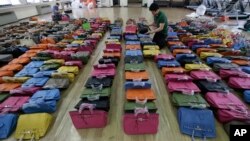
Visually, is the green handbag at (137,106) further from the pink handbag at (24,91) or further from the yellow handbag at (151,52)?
the yellow handbag at (151,52)

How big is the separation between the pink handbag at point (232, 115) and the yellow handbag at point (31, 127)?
185 cm

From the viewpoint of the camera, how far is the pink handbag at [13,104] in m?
2.24

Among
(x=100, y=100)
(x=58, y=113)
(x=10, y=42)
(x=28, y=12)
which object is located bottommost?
(x=58, y=113)

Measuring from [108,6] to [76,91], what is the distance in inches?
508

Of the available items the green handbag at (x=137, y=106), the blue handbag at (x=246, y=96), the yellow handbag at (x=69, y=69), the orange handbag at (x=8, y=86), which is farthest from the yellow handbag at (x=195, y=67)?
the orange handbag at (x=8, y=86)

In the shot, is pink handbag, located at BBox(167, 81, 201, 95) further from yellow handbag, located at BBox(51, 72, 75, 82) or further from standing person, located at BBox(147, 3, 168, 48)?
standing person, located at BBox(147, 3, 168, 48)

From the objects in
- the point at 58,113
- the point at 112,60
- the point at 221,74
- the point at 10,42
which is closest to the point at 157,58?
the point at 112,60

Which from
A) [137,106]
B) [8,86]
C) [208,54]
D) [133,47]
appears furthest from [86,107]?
[208,54]

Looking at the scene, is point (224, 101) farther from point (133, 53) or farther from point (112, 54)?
point (112, 54)

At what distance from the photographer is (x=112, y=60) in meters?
3.42

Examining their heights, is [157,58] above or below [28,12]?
below

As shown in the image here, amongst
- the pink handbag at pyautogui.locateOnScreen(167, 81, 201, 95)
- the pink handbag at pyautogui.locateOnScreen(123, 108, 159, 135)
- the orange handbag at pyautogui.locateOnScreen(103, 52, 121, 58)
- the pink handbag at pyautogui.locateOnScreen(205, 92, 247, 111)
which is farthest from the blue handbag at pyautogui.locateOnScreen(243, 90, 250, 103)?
the orange handbag at pyautogui.locateOnScreen(103, 52, 121, 58)

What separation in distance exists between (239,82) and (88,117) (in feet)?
6.82

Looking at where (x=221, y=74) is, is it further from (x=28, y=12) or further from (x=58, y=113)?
(x=28, y=12)
